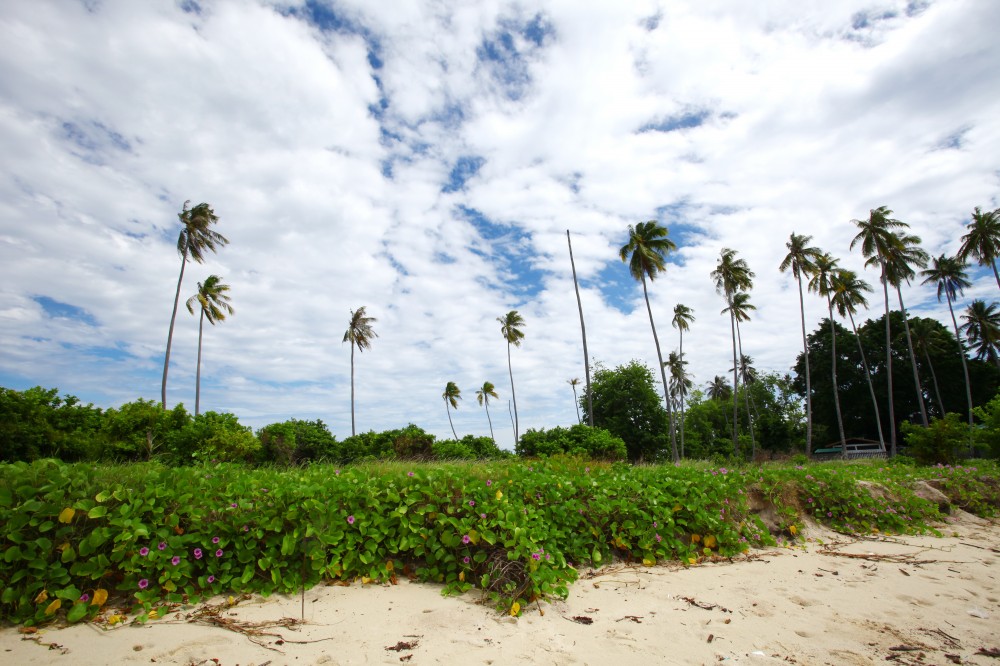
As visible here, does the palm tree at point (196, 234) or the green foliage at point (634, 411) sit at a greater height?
the palm tree at point (196, 234)

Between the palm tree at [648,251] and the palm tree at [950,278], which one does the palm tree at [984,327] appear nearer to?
the palm tree at [950,278]

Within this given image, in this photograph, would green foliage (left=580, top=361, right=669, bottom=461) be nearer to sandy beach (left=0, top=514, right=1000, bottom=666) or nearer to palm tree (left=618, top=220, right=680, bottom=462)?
palm tree (left=618, top=220, right=680, bottom=462)

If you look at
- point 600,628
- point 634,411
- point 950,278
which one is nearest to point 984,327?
point 950,278

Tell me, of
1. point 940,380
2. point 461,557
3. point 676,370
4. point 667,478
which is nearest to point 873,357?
point 940,380

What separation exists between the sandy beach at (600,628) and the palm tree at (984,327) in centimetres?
4128

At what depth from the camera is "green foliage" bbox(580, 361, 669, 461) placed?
109 ft

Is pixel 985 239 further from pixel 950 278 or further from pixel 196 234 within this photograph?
pixel 196 234

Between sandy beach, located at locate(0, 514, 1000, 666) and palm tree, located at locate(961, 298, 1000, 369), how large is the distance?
41280 mm

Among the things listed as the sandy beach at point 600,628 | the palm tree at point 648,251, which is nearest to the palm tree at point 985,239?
the palm tree at point 648,251

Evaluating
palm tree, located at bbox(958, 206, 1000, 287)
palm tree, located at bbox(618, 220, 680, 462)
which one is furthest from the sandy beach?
palm tree, located at bbox(958, 206, 1000, 287)

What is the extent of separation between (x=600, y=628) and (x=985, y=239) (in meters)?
35.3

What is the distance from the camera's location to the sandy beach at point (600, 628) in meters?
2.47

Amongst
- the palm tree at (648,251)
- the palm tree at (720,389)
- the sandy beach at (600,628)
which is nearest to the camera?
the sandy beach at (600,628)

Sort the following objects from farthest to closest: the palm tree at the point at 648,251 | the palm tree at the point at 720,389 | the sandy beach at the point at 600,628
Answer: the palm tree at the point at 720,389 → the palm tree at the point at 648,251 → the sandy beach at the point at 600,628
